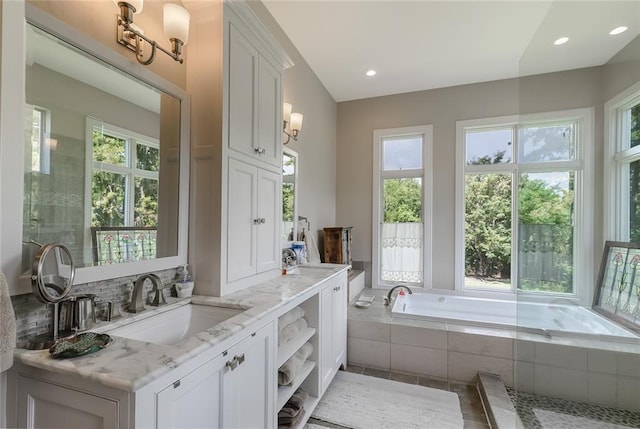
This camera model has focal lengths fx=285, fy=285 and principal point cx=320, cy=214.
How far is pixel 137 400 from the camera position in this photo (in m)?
0.70

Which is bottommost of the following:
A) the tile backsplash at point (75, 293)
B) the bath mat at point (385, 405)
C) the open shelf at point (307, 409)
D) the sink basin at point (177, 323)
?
the bath mat at point (385, 405)

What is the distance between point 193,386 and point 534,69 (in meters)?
4.15

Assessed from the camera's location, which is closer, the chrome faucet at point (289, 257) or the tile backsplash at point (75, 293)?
the tile backsplash at point (75, 293)

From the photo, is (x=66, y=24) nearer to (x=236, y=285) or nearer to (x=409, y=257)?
(x=236, y=285)

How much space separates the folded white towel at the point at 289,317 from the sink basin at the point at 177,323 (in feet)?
1.31

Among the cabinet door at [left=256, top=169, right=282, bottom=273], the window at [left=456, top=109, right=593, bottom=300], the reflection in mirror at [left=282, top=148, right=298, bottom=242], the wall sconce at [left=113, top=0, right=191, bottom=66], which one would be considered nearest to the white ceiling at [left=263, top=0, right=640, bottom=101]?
the window at [left=456, top=109, right=593, bottom=300]

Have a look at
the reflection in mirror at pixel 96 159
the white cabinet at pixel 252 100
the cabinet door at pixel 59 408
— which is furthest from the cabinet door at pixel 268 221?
the cabinet door at pixel 59 408

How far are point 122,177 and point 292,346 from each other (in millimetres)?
1239

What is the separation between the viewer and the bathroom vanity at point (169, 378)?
28.9 inches

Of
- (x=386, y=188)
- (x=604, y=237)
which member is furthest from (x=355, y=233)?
(x=604, y=237)

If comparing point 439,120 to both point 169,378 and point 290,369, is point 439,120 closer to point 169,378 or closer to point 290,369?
point 290,369

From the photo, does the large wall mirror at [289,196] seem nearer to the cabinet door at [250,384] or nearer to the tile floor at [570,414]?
the cabinet door at [250,384]

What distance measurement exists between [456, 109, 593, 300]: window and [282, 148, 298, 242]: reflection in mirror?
226 centimetres

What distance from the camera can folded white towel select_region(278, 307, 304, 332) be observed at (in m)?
1.69
